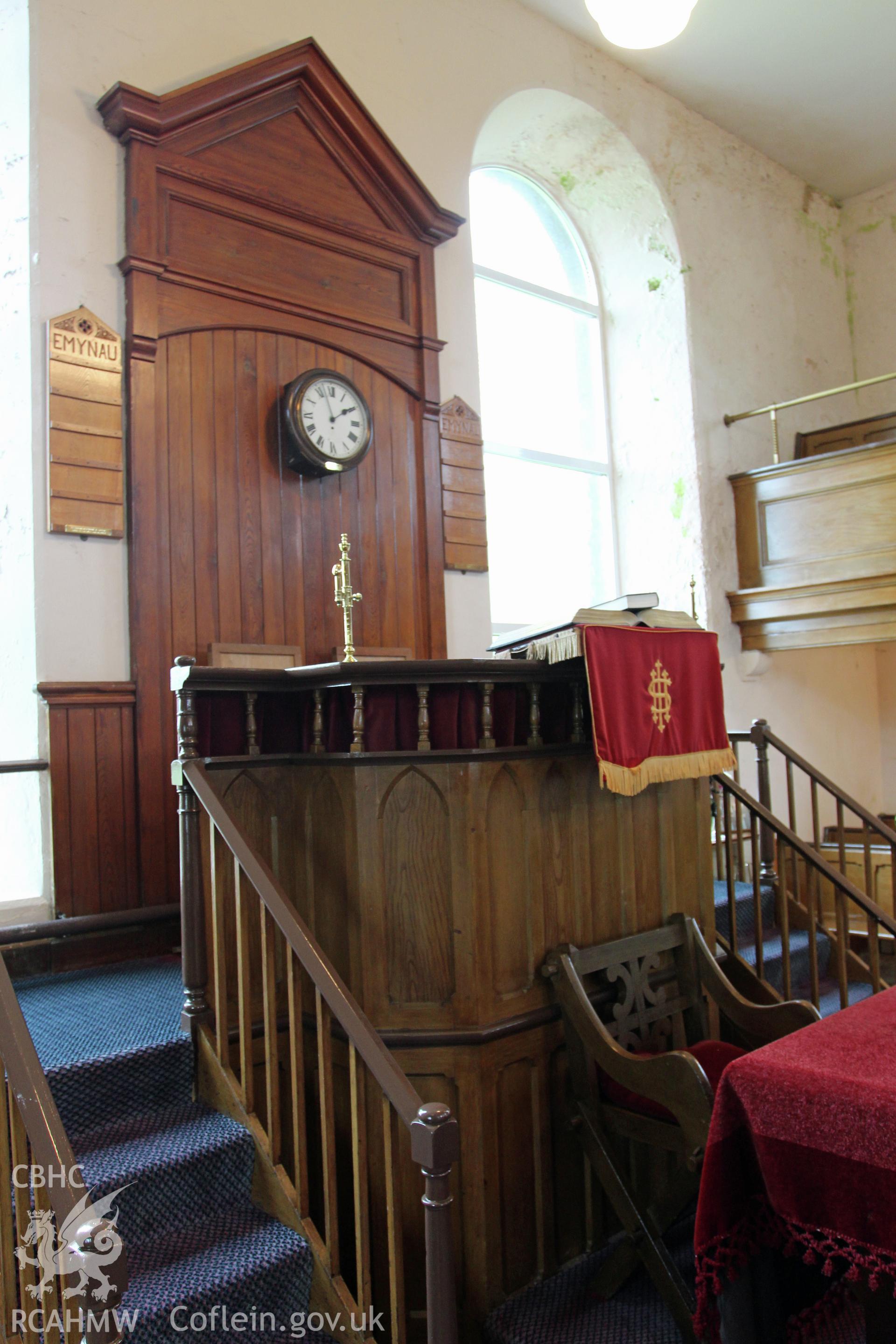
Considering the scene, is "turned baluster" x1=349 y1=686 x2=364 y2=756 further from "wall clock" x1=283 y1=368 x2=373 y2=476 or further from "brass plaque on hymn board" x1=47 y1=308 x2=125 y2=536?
"wall clock" x1=283 y1=368 x2=373 y2=476

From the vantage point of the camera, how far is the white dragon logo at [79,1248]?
144 centimetres

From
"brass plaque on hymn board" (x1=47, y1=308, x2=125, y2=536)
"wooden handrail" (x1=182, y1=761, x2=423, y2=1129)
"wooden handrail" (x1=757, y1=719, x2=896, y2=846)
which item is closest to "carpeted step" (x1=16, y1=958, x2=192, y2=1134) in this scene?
"wooden handrail" (x1=182, y1=761, x2=423, y2=1129)

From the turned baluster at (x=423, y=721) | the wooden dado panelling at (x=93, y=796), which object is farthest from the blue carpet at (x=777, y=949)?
the wooden dado panelling at (x=93, y=796)

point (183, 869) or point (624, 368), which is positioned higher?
point (624, 368)

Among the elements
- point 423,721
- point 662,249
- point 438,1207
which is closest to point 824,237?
point 662,249

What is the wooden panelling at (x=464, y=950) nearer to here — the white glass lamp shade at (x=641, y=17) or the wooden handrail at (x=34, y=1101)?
the wooden handrail at (x=34, y=1101)

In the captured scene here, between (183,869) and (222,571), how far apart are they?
5.34 feet

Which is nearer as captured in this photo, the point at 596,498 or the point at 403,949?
the point at 403,949

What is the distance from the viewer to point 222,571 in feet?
13.3

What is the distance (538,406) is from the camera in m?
6.50

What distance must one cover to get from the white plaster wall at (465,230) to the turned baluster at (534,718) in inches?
65.4

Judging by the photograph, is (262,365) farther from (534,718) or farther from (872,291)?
(872,291)

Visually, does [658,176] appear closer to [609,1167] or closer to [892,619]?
[892,619]

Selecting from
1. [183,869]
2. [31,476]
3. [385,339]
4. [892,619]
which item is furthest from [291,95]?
[892,619]
